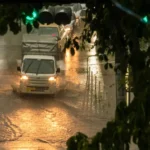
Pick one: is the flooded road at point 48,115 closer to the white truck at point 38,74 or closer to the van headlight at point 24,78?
the white truck at point 38,74

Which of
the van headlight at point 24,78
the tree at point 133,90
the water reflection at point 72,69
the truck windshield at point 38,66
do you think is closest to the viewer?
the tree at point 133,90

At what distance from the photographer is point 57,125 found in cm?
1672

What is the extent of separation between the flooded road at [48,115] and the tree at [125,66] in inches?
382

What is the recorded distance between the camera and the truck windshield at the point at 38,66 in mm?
21489

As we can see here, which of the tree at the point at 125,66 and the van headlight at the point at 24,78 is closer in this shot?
the tree at the point at 125,66

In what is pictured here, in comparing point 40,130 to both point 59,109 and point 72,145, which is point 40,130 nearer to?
point 59,109

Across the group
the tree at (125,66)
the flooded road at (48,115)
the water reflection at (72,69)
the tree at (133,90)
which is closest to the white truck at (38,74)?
the flooded road at (48,115)

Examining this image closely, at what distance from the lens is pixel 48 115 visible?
18016 mm

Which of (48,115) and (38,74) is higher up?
(38,74)

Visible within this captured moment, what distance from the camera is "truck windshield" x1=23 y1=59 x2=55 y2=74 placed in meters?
21.5

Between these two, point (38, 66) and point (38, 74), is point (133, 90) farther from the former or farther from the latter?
point (38, 66)

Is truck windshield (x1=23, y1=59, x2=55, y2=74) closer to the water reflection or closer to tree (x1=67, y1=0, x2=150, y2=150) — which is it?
the water reflection

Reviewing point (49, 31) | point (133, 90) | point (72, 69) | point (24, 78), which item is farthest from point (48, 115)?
point (133, 90)

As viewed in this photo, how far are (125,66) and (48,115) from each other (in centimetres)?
1313
